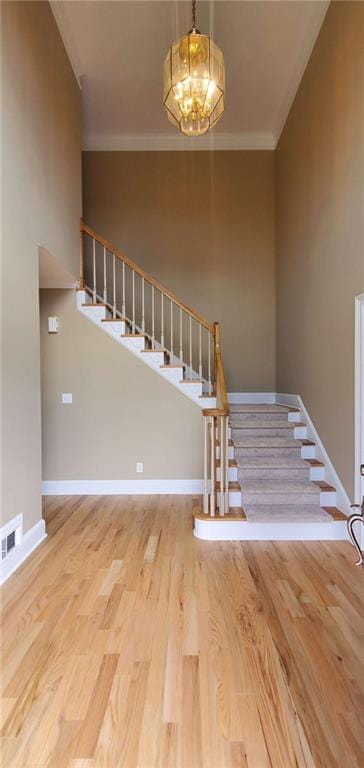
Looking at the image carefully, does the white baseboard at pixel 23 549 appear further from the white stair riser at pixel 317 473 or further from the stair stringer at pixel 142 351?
the white stair riser at pixel 317 473

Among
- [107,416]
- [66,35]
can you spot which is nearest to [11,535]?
[107,416]

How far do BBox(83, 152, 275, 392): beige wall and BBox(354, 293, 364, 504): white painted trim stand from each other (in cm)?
276

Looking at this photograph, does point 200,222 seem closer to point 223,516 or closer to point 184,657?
point 223,516

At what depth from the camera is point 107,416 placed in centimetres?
432

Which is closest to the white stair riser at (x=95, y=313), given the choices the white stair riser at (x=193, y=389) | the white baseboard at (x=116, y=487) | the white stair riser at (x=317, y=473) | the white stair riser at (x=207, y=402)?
the white stair riser at (x=193, y=389)

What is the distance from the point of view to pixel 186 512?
3.65m

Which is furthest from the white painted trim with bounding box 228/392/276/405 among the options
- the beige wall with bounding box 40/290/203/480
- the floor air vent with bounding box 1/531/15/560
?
the floor air vent with bounding box 1/531/15/560

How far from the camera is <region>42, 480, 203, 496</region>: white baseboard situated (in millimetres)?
4258

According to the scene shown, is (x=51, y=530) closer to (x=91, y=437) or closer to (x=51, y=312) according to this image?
(x=91, y=437)

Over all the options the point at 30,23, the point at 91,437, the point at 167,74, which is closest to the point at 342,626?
the point at 91,437

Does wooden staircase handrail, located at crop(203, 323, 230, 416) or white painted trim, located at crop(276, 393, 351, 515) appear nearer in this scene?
wooden staircase handrail, located at crop(203, 323, 230, 416)

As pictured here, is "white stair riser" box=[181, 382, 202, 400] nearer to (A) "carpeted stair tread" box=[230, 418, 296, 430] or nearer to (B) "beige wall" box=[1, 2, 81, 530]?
(A) "carpeted stair tread" box=[230, 418, 296, 430]

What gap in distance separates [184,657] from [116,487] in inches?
105

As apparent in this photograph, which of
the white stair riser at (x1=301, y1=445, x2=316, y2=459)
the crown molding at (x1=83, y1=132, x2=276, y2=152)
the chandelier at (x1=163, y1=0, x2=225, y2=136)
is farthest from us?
the crown molding at (x1=83, y1=132, x2=276, y2=152)
